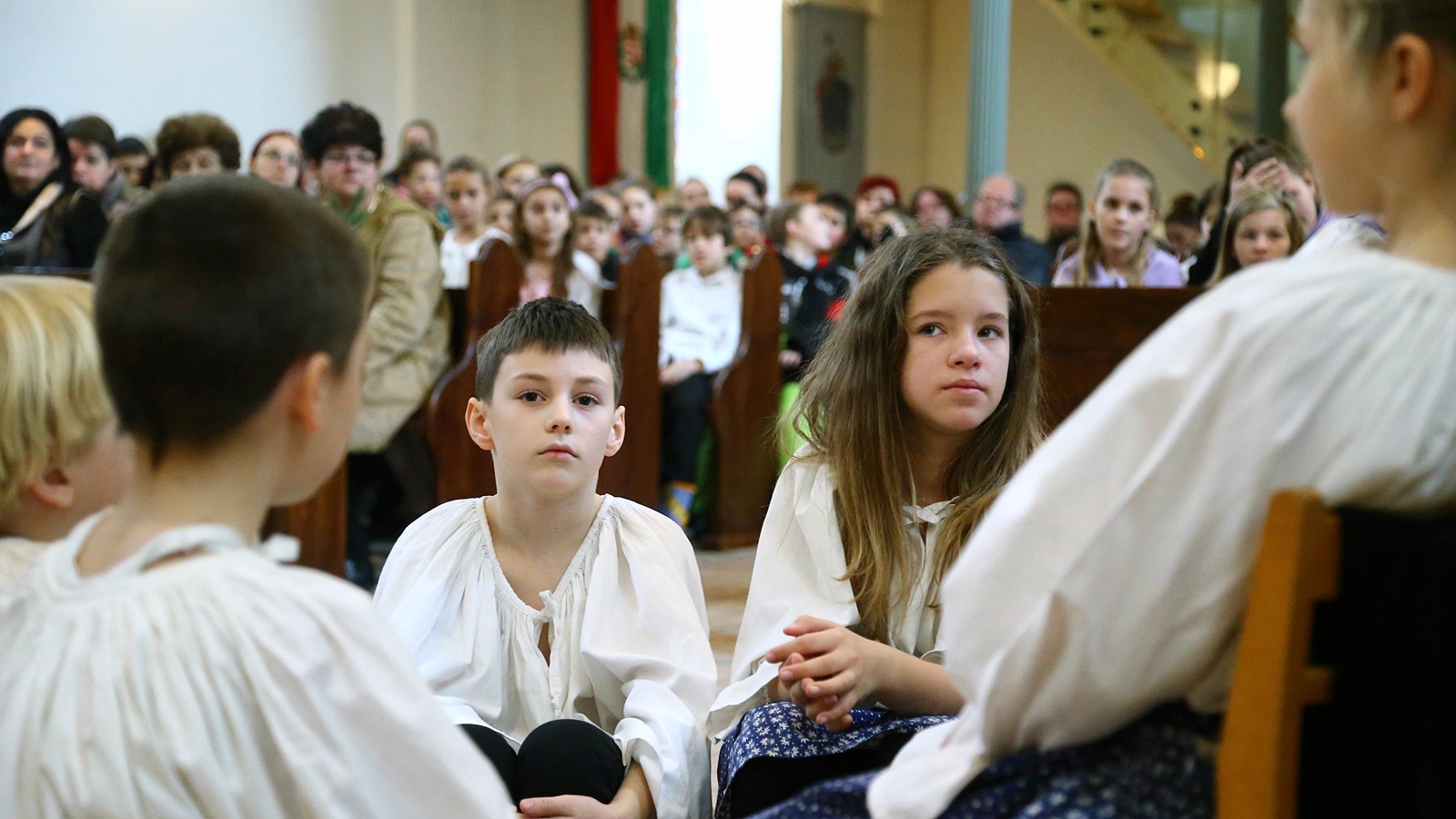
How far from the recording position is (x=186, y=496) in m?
1.11

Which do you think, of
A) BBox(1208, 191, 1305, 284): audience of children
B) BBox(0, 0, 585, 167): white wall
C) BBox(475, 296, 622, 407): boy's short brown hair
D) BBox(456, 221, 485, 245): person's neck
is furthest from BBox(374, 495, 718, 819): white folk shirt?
BBox(0, 0, 585, 167): white wall

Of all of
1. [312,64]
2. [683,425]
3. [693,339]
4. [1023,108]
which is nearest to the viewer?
[683,425]

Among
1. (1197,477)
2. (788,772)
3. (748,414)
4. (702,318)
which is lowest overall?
(748,414)

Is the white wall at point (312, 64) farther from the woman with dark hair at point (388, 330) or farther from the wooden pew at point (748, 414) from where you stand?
the wooden pew at point (748, 414)

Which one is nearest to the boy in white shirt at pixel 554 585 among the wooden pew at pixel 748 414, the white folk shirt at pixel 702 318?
the wooden pew at pixel 748 414

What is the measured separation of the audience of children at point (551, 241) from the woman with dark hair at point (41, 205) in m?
1.49

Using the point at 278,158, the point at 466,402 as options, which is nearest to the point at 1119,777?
the point at 466,402

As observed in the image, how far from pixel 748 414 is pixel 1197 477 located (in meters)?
4.55

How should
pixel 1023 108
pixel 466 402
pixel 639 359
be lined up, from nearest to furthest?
1. pixel 466 402
2. pixel 639 359
3. pixel 1023 108

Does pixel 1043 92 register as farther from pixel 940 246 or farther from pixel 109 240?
pixel 109 240

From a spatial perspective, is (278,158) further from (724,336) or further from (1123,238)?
(1123,238)

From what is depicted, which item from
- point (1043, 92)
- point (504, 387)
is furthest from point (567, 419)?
point (1043, 92)

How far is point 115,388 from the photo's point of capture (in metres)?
1.11

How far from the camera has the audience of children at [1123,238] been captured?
4824mm
